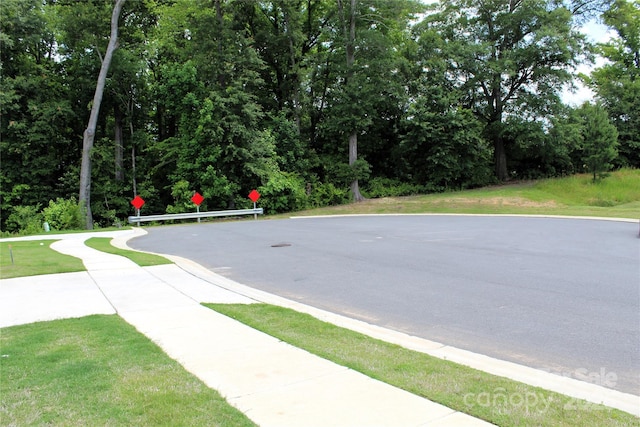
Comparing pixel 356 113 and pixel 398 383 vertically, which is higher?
pixel 356 113

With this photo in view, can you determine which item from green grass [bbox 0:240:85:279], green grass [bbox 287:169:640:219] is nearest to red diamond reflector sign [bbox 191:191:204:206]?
green grass [bbox 287:169:640:219]

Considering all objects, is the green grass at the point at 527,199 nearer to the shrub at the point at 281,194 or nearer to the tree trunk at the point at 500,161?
the shrub at the point at 281,194

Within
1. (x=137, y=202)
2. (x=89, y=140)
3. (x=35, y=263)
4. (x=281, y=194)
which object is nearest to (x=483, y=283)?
(x=35, y=263)

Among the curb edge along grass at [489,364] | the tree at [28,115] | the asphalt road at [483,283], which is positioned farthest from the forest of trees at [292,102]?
the curb edge along grass at [489,364]

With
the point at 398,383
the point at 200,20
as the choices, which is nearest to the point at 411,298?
the point at 398,383

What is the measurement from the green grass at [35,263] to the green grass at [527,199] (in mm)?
18102

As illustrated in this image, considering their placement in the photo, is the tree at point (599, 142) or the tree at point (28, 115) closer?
the tree at point (28, 115)

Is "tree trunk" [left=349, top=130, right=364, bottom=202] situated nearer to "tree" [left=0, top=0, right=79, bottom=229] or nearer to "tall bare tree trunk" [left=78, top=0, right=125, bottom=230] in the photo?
"tall bare tree trunk" [left=78, top=0, right=125, bottom=230]

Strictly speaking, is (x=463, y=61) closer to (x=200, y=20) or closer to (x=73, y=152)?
(x=200, y=20)

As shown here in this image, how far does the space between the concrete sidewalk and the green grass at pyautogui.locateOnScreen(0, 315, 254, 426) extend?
22 cm

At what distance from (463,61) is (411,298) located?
32.3m

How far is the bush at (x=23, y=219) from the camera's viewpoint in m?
25.0

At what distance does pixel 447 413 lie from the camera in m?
3.24

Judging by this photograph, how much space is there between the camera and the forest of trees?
30.6 metres
